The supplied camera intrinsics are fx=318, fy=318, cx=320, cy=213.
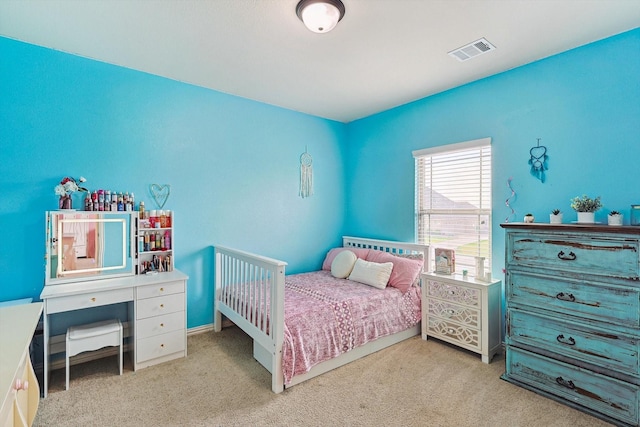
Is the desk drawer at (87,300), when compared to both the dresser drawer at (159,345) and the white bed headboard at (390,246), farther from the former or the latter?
the white bed headboard at (390,246)

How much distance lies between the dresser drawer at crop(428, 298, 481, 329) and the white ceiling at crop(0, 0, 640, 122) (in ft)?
6.78

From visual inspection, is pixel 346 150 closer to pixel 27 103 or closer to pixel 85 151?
pixel 85 151

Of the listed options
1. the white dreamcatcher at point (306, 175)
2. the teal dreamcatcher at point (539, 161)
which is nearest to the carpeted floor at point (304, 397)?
the teal dreamcatcher at point (539, 161)

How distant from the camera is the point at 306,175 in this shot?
399cm

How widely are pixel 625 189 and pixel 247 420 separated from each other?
2.92m

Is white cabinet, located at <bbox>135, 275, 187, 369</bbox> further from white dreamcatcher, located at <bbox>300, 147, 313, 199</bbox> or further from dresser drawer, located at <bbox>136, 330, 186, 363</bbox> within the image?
white dreamcatcher, located at <bbox>300, 147, 313, 199</bbox>

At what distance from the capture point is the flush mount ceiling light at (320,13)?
5.97ft

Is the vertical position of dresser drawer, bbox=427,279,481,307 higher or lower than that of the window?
lower

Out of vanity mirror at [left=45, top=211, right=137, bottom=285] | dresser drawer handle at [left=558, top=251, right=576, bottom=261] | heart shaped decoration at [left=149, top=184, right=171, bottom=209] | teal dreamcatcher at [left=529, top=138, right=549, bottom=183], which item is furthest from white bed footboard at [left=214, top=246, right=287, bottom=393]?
teal dreamcatcher at [left=529, top=138, right=549, bottom=183]

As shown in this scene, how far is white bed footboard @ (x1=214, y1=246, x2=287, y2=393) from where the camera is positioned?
2.19 m

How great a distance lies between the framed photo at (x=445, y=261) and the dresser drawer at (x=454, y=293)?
176mm

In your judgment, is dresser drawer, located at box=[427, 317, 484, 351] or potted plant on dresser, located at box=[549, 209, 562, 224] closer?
potted plant on dresser, located at box=[549, 209, 562, 224]

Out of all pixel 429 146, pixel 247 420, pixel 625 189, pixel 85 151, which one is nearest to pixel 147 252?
pixel 85 151

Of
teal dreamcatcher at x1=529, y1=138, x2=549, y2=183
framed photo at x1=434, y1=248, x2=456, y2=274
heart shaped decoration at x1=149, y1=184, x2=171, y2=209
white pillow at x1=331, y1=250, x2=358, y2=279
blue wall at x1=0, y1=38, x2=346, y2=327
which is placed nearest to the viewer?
blue wall at x1=0, y1=38, x2=346, y2=327
